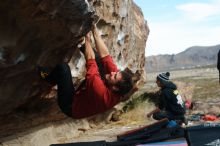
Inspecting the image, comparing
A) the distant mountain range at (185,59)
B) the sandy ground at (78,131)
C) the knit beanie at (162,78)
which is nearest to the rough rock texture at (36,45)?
the sandy ground at (78,131)

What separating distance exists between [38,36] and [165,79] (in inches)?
137

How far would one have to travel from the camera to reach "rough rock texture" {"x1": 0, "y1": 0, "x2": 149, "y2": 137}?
6.55 meters

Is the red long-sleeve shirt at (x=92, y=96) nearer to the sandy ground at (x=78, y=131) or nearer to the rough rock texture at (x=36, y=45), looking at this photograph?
the rough rock texture at (x=36, y=45)

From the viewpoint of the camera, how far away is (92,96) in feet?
20.4

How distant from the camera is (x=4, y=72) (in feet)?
23.4

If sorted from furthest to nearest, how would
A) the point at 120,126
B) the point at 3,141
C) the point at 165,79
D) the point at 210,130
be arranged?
the point at 120,126 < the point at 165,79 < the point at 3,141 < the point at 210,130

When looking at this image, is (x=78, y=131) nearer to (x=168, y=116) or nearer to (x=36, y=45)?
(x=168, y=116)

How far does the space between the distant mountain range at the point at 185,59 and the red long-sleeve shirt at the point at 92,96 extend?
517 ft

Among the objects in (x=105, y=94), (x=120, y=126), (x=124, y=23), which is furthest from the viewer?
(x=120, y=126)

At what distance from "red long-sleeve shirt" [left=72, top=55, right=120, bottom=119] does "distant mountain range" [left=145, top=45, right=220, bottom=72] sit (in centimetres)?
15753

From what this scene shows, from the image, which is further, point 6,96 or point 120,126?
point 120,126

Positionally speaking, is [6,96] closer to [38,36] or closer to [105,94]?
[38,36]

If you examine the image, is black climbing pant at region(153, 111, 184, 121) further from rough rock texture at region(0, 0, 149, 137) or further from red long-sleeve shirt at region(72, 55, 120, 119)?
red long-sleeve shirt at region(72, 55, 120, 119)

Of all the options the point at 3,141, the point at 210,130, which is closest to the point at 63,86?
the point at 210,130
